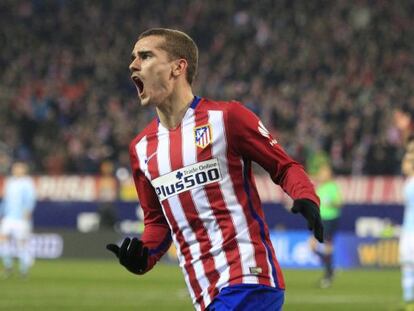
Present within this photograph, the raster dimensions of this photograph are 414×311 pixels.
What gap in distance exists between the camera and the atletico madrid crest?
18.5ft

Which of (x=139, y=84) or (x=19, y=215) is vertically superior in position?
(x=139, y=84)

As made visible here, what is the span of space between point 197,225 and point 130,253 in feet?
1.20

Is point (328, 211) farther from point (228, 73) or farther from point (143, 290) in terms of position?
point (228, 73)

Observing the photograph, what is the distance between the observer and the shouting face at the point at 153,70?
18.2ft

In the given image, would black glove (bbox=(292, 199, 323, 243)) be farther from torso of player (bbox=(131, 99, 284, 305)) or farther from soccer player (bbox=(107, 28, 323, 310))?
torso of player (bbox=(131, 99, 284, 305))

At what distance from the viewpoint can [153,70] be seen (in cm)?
558

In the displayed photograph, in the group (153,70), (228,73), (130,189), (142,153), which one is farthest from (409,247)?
(228,73)

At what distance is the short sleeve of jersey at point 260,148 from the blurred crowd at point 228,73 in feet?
71.0

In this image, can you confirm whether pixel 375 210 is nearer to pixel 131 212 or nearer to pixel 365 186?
pixel 365 186

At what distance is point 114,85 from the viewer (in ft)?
113

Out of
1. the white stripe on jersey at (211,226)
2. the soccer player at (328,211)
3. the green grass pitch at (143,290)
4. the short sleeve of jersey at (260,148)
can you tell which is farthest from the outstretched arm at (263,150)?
the soccer player at (328,211)

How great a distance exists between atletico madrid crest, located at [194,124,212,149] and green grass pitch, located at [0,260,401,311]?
30.7ft

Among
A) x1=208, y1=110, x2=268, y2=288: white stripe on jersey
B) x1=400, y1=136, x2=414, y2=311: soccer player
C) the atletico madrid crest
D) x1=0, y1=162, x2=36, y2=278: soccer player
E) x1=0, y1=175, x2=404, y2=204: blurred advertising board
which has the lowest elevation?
x1=0, y1=175, x2=404, y2=204: blurred advertising board

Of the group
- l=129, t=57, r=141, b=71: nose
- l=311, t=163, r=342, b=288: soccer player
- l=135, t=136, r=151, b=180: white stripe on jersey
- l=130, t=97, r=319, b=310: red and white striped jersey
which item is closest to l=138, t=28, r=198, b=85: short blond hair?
l=129, t=57, r=141, b=71: nose
